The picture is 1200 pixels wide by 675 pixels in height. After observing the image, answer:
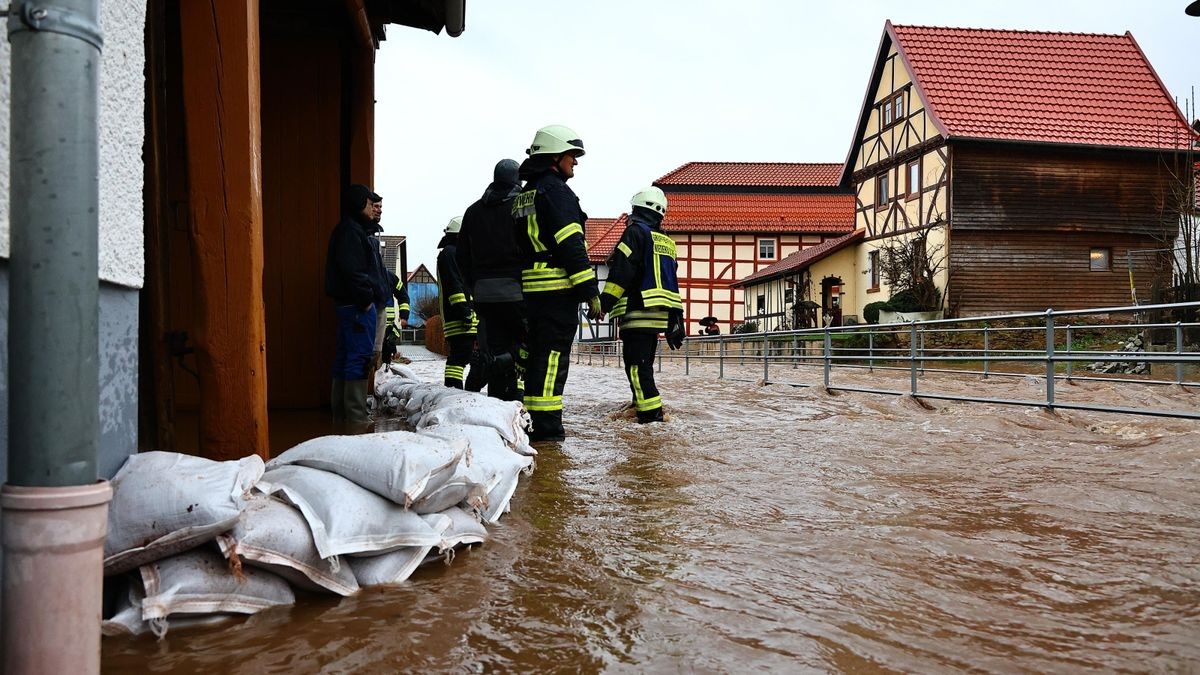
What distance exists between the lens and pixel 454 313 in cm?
740

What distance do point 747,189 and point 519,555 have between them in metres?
40.7

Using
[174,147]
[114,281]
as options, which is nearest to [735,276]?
[174,147]

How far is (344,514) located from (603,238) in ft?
146

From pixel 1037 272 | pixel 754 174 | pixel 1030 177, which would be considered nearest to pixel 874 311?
pixel 1037 272

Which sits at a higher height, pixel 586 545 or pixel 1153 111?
pixel 1153 111

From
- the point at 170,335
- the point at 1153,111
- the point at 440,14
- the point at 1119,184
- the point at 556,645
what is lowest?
the point at 556,645

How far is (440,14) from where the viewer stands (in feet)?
22.7

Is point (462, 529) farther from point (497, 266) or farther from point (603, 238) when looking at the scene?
point (603, 238)

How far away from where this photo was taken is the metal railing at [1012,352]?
7094mm

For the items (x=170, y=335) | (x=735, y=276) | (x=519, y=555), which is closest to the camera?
(x=519, y=555)

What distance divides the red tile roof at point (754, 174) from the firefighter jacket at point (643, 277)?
35.8 m

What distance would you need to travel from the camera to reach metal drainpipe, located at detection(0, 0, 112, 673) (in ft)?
4.38

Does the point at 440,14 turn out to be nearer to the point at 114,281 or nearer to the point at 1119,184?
the point at 114,281

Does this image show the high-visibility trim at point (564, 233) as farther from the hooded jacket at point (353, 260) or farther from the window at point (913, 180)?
the window at point (913, 180)
